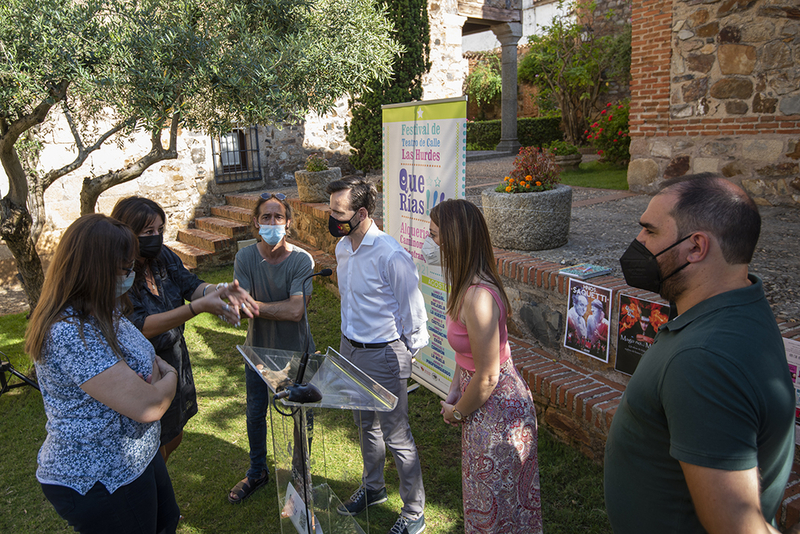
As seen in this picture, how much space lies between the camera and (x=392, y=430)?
2852 millimetres

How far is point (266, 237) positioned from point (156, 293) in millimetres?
684

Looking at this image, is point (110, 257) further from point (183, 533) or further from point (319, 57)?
point (319, 57)

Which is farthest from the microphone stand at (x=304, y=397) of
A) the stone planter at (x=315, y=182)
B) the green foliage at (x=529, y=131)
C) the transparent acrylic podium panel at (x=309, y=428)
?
the green foliage at (x=529, y=131)

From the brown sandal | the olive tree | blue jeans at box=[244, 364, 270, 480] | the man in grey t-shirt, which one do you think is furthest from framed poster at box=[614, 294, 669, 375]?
the olive tree

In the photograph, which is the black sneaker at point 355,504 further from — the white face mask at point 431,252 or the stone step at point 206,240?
the stone step at point 206,240

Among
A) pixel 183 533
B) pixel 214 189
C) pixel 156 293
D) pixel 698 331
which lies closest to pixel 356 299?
pixel 156 293

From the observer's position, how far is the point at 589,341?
3.57m

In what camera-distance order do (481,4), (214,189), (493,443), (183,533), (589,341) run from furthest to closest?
(481,4)
(214,189)
(589,341)
(183,533)
(493,443)

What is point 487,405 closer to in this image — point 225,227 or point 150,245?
point 150,245

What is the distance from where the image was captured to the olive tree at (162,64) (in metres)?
3.33

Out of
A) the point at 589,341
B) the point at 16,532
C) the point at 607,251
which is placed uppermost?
the point at 607,251

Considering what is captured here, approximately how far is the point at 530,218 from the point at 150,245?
301 cm

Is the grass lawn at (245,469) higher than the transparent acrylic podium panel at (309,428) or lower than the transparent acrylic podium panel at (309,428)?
lower

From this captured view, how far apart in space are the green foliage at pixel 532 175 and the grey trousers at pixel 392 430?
86.0 inches
